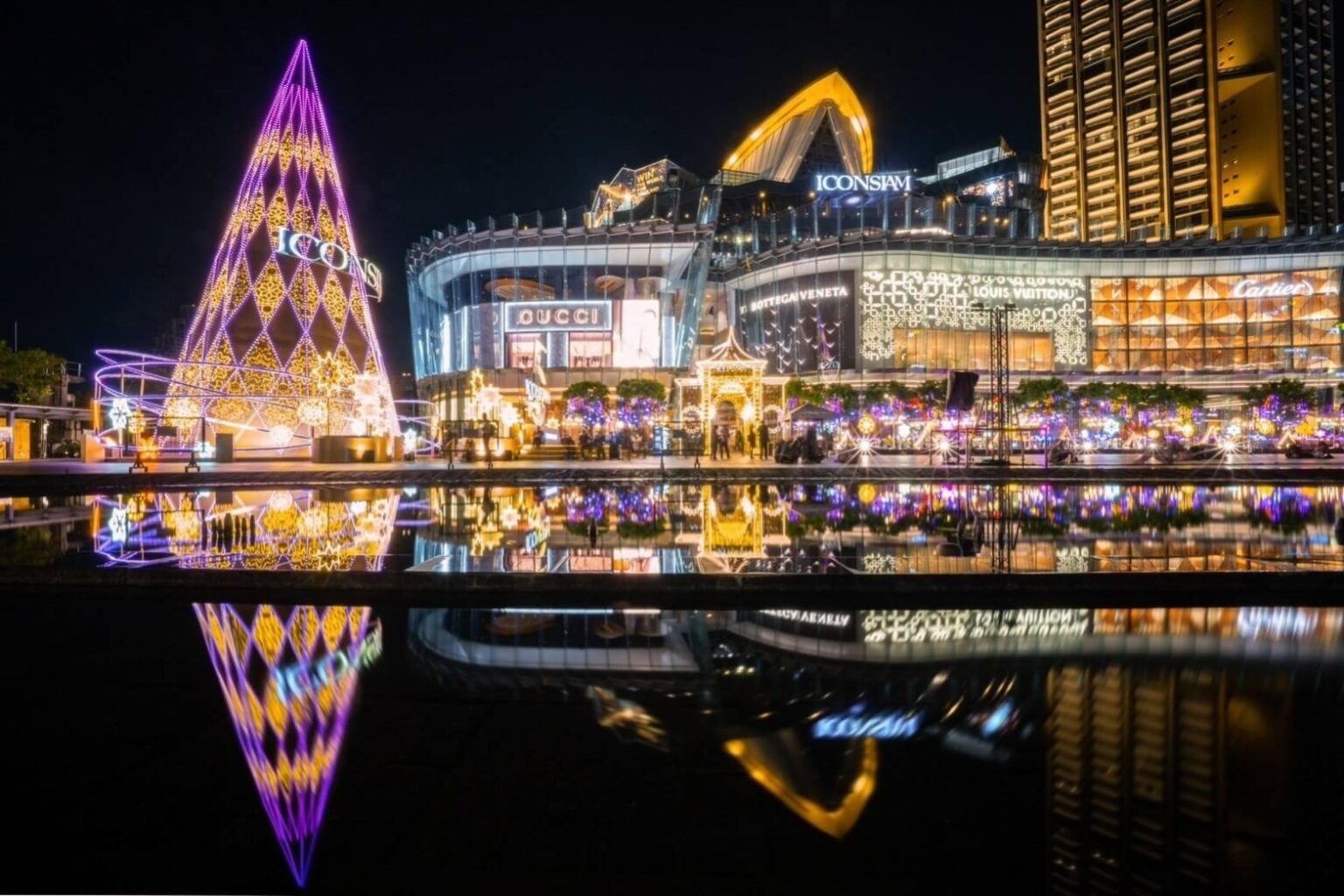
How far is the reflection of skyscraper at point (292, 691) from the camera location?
374 cm

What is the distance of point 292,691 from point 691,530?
8225 mm

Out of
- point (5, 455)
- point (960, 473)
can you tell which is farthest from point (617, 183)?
point (960, 473)

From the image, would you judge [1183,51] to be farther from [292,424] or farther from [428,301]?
[292,424]

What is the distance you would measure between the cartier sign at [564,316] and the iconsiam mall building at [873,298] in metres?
0.16

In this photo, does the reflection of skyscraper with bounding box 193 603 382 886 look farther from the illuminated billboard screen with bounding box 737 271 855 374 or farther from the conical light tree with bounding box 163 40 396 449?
the illuminated billboard screen with bounding box 737 271 855 374

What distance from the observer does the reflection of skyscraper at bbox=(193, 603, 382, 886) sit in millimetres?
3736

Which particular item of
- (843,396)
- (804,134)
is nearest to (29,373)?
(843,396)

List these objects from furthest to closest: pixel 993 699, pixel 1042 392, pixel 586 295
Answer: pixel 586 295
pixel 1042 392
pixel 993 699

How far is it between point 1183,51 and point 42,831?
15301cm

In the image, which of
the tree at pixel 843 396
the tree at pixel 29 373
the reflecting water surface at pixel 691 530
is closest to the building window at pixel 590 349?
the tree at pixel 843 396

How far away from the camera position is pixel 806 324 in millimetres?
66875

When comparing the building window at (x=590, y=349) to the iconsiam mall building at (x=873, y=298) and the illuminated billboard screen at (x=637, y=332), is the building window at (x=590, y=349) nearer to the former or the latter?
the iconsiam mall building at (x=873, y=298)

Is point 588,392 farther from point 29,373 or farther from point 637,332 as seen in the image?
point 29,373

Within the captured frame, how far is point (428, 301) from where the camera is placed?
257 ft
